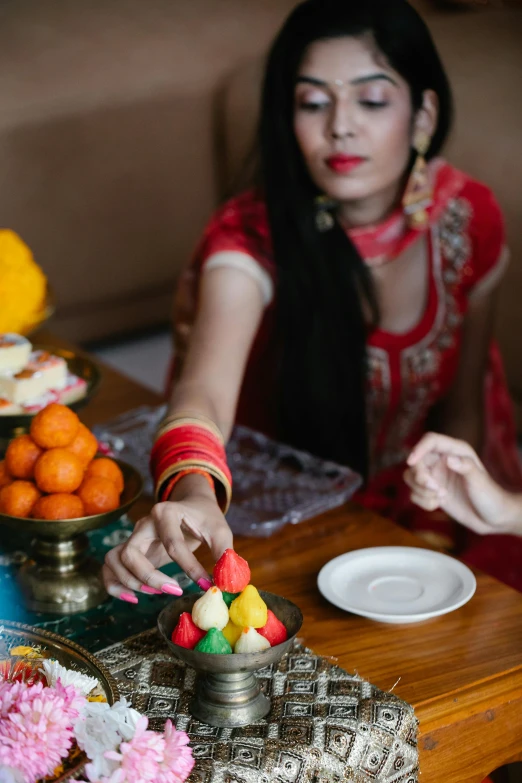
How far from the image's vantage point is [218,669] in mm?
882

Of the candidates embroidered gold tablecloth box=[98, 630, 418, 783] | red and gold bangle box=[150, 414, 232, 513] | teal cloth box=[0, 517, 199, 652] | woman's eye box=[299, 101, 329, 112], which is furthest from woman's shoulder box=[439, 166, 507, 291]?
embroidered gold tablecloth box=[98, 630, 418, 783]

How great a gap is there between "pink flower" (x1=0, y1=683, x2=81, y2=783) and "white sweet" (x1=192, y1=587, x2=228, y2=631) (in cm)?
16

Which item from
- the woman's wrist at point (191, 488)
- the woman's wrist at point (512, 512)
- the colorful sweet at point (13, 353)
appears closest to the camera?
the woman's wrist at point (191, 488)

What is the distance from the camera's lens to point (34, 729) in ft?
2.43

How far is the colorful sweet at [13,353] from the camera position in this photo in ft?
4.80

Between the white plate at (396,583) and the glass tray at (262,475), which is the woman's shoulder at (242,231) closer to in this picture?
the glass tray at (262,475)

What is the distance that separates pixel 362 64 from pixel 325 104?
0.29 feet

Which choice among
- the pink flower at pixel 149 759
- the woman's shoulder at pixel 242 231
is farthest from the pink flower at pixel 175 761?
the woman's shoulder at pixel 242 231

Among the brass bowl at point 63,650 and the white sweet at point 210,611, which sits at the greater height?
the white sweet at point 210,611

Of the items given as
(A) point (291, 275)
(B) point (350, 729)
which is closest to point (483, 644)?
(B) point (350, 729)

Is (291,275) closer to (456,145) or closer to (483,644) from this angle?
(483,644)

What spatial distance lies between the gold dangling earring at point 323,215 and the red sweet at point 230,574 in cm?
97

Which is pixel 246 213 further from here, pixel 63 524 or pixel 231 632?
pixel 231 632

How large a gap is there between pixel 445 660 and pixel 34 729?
18.6 inches
